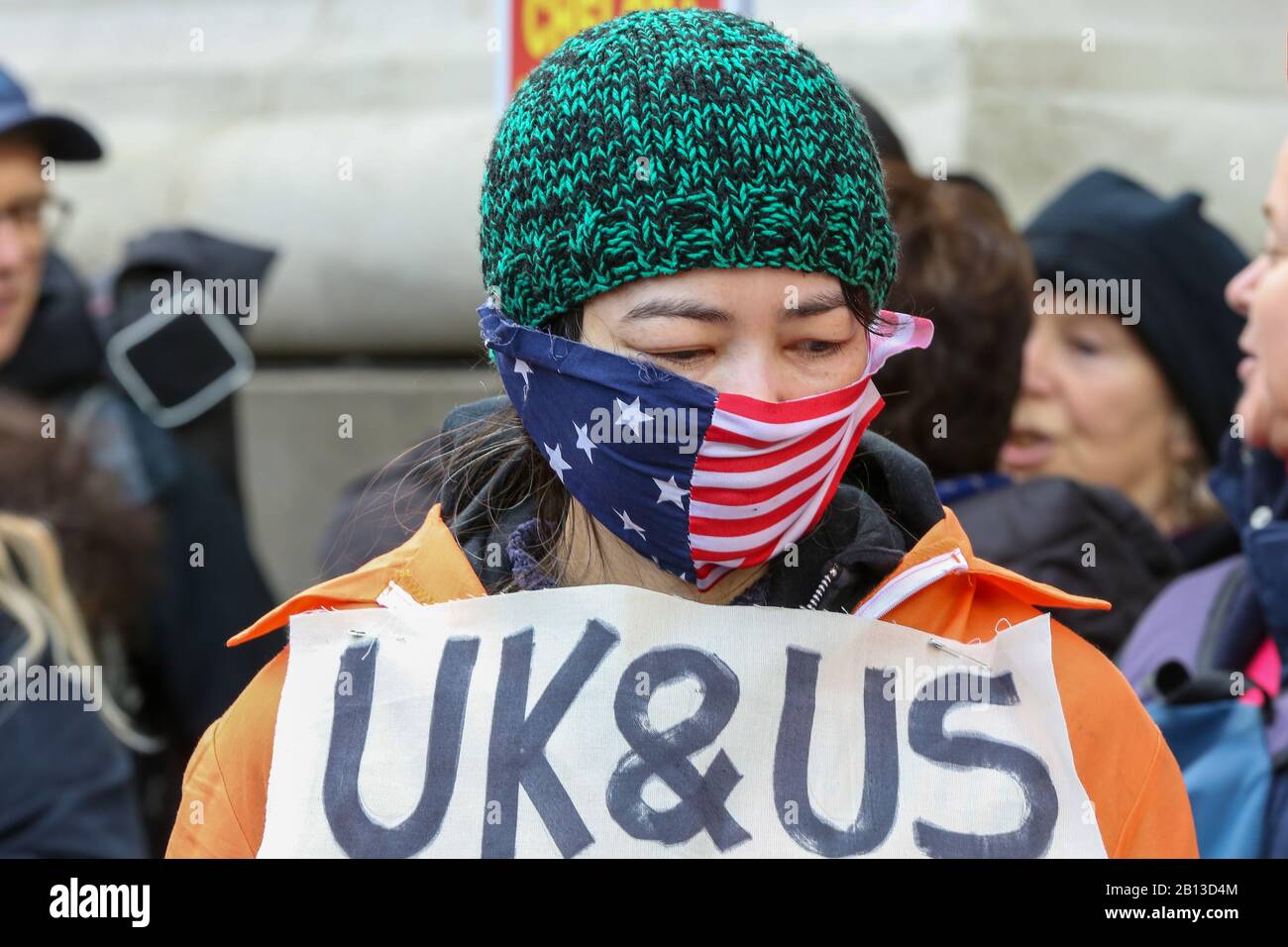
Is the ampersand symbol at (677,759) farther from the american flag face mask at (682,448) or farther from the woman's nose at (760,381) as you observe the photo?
the woman's nose at (760,381)

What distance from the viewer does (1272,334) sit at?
2941 millimetres

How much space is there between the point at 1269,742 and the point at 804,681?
122cm

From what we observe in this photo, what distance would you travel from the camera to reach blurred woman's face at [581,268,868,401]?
1.85 metres

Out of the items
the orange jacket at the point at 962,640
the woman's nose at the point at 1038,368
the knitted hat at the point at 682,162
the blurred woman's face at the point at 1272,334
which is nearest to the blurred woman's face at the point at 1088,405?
the woman's nose at the point at 1038,368

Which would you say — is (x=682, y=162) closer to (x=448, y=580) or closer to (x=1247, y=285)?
(x=448, y=580)

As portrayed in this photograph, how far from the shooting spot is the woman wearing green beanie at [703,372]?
6.02 ft

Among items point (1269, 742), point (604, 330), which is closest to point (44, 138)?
point (604, 330)

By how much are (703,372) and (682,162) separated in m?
0.24

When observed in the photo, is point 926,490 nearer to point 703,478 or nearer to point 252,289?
point 703,478

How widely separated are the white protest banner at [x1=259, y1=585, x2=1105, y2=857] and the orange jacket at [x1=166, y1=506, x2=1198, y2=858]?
0.12 feet

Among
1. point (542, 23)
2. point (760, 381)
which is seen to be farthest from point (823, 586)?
point (542, 23)

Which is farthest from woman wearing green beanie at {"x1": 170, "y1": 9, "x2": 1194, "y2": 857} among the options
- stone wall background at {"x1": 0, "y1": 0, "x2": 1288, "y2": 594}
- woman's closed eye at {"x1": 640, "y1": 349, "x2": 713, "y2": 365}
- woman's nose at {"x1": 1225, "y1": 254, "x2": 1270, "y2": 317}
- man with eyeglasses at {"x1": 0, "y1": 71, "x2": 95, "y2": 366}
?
stone wall background at {"x1": 0, "y1": 0, "x2": 1288, "y2": 594}

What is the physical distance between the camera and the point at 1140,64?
19.0ft

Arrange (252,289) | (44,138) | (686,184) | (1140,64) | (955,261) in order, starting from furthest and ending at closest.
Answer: (1140,64), (252,289), (44,138), (955,261), (686,184)
